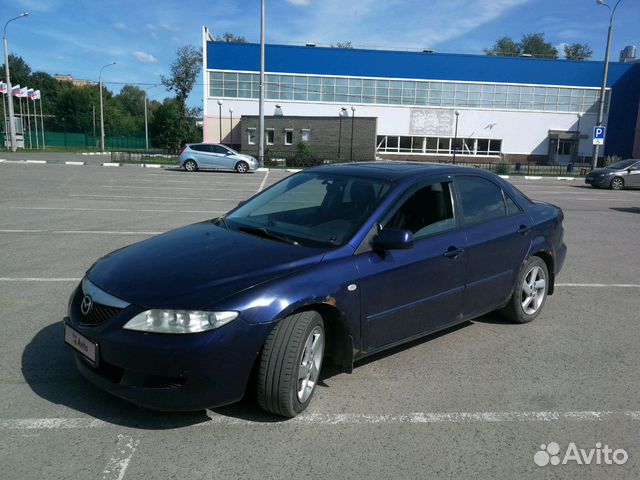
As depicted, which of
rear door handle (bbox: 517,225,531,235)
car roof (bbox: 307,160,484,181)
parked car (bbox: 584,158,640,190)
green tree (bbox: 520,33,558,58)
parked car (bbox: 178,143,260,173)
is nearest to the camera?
car roof (bbox: 307,160,484,181)

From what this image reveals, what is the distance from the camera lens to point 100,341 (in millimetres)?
3031

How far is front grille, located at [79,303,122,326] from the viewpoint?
10.1 ft

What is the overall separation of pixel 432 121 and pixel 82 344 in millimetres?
57247

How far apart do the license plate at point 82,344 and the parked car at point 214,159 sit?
24.8 m

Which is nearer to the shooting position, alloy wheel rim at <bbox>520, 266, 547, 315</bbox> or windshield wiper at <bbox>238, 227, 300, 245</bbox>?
windshield wiper at <bbox>238, 227, 300, 245</bbox>

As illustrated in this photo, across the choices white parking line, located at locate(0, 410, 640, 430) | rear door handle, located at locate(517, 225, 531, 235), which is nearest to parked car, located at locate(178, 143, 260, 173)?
rear door handle, located at locate(517, 225, 531, 235)

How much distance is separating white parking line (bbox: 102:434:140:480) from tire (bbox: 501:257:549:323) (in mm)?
3581

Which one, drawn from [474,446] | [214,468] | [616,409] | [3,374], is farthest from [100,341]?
[616,409]

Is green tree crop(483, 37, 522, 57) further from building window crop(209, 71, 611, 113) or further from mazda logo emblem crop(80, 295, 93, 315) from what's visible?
mazda logo emblem crop(80, 295, 93, 315)

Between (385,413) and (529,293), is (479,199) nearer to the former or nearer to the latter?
(529,293)

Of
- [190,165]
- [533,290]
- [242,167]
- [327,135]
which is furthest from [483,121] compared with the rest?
[533,290]

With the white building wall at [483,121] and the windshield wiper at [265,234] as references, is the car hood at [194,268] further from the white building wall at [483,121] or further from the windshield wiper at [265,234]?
the white building wall at [483,121]

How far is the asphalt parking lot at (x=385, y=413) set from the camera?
2.84 meters

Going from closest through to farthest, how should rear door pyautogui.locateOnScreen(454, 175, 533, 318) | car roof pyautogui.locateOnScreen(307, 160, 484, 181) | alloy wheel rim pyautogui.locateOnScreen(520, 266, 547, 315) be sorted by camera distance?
car roof pyautogui.locateOnScreen(307, 160, 484, 181) → rear door pyautogui.locateOnScreen(454, 175, 533, 318) → alloy wheel rim pyautogui.locateOnScreen(520, 266, 547, 315)
